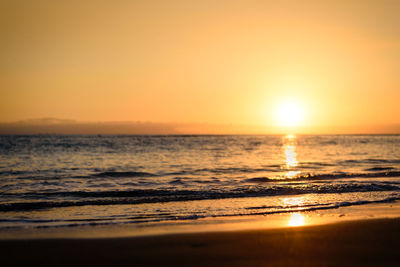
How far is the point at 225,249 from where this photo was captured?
638cm

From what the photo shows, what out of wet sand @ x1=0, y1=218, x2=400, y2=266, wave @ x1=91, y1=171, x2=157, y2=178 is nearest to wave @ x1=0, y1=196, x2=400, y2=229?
wet sand @ x1=0, y1=218, x2=400, y2=266

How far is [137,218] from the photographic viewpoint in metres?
9.30

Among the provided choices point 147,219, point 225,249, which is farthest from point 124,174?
point 225,249

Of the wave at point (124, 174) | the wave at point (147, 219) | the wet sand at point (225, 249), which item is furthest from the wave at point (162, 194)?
the wave at point (124, 174)

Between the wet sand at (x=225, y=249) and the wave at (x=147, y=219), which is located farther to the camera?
the wave at (x=147, y=219)

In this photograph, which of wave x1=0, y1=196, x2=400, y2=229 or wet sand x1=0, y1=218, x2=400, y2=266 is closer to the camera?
wet sand x1=0, y1=218, x2=400, y2=266

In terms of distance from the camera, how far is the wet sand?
575cm

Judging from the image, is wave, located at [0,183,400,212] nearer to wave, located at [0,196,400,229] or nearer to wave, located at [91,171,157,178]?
wave, located at [0,196,400,229]

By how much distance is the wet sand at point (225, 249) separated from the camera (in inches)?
226

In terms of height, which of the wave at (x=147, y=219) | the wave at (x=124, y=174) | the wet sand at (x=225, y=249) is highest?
the wet sand at (x=225, y=249)

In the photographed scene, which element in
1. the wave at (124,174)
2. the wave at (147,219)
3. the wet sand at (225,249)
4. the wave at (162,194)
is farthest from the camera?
the wave at (124,174)

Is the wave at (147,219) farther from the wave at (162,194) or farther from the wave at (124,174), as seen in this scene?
the wave at (124,174)

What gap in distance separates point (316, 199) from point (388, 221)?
12.8ft

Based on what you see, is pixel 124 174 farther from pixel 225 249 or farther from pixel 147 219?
pixel 225 249
